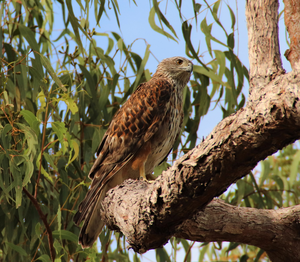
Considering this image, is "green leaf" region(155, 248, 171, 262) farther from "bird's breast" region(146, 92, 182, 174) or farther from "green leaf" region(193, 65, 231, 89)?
"green leaf" region(193, 65, 231, 89)

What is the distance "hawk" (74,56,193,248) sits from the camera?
7.61 ft

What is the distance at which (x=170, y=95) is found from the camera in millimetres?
2764

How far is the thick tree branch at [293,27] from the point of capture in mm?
1787

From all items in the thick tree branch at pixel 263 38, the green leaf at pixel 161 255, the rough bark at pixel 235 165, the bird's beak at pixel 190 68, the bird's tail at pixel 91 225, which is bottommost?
the green leaf at pixel 161 255

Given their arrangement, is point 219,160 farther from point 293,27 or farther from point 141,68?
point 141,68

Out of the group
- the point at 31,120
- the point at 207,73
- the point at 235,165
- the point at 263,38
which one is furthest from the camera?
the point at 207,73

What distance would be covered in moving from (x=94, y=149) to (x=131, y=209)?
107 centimetres

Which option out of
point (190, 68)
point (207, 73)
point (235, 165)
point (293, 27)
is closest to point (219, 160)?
point (235, 165)

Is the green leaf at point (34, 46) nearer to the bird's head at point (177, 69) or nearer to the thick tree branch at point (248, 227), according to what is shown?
the bird's head at point (177, 69)

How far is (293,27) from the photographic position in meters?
1.85

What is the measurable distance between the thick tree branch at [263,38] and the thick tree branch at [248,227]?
94 centimetres

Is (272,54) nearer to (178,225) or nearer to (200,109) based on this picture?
(178,225)

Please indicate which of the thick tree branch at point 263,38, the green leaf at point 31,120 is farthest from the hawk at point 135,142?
the thick tree branch at point 263,38

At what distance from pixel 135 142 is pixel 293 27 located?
3.96 feet
